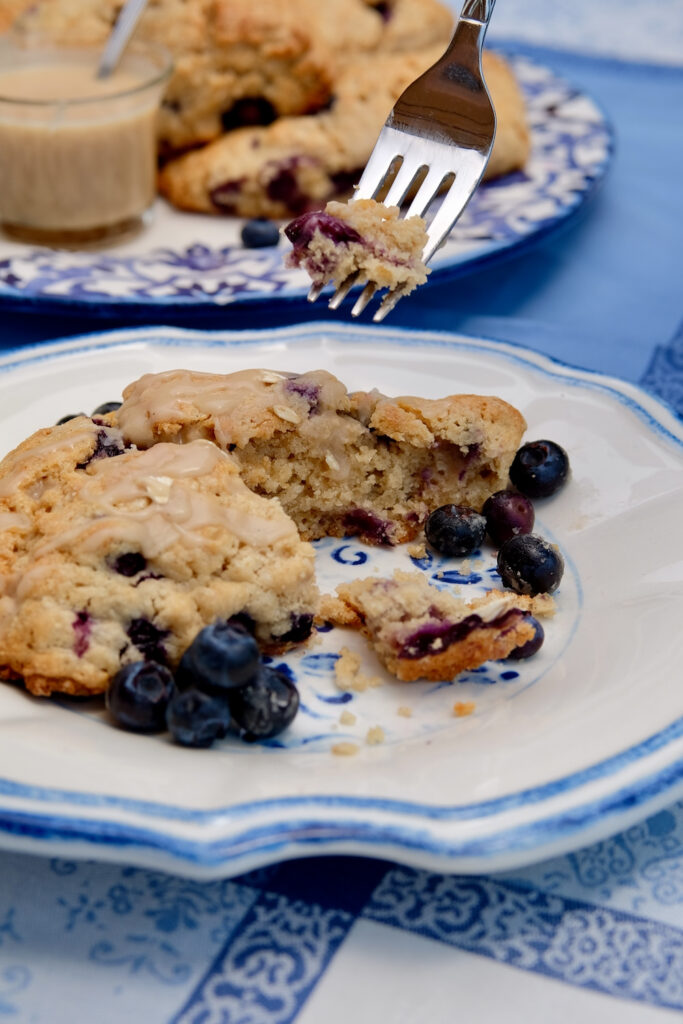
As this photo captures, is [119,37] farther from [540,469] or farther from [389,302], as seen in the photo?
[540,469]

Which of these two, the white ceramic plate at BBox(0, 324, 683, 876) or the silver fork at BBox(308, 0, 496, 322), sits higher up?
the silver fork at BBox(308, 0, 496, 322)

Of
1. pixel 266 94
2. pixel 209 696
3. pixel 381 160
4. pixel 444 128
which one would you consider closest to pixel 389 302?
pixel 381 160

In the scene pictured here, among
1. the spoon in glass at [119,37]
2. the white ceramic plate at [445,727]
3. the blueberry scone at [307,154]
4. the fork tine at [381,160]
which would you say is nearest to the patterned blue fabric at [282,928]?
the white ceramic plate at [445,727]

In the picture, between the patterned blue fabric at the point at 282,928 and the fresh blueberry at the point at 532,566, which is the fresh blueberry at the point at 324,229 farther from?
the patterned blue fabric at the point at 282,928

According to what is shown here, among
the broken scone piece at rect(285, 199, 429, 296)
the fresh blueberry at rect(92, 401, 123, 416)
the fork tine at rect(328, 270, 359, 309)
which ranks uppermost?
the broken scone piece at rect(285, 199, 429, 296)

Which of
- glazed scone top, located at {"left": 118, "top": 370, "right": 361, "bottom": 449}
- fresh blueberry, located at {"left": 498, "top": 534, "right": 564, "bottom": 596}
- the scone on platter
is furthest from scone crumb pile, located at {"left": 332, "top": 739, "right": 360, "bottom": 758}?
the scone on platter

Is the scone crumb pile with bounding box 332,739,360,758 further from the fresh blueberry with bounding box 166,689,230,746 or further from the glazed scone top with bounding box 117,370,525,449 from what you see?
the glazed scone top with bounding box 117,370,525,449
